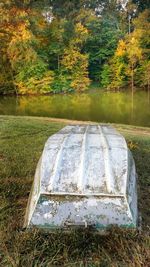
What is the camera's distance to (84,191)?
232 cm

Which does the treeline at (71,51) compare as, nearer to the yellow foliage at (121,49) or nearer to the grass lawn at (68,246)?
the yellow foliage at (121,49)

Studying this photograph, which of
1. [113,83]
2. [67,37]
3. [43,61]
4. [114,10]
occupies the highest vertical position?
[114,10]

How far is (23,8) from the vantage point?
2280cm

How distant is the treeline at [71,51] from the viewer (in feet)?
80.1

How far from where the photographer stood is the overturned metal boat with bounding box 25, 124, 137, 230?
2250 millimetres

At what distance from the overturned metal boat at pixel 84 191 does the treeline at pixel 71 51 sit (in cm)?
2096

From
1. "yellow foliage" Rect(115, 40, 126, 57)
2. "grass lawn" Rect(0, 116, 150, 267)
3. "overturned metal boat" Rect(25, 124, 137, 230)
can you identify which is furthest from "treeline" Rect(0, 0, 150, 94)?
"grass lawn" Rect(0, 116, 150, 267)

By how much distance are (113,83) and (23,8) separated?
10.5m

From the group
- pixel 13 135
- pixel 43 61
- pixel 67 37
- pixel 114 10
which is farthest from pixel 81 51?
pixel 13 135

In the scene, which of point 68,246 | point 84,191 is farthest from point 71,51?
point 68,246

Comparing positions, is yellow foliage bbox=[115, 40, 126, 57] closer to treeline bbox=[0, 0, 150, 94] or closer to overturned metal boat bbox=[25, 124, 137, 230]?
treeline bbox=[0, 0, 150, 94]

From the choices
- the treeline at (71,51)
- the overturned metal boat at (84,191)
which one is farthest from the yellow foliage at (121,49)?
the overturned metal boat at (84,191)

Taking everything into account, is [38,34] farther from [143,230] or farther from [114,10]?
[143,230]

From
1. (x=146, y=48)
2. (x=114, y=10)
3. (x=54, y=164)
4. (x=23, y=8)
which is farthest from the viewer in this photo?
(x=114, y=10)
